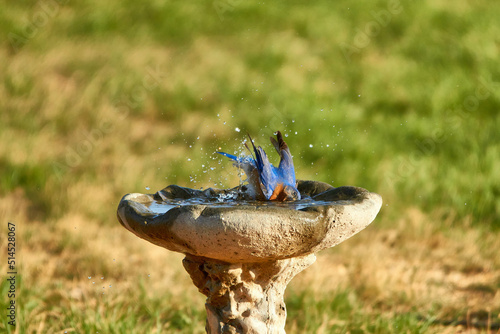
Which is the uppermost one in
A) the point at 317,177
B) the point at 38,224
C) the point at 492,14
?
the point at 492,14

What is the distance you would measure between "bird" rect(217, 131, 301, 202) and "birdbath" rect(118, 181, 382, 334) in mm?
65

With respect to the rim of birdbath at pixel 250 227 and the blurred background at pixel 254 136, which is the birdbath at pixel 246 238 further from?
the blurred background at pixel 254 136

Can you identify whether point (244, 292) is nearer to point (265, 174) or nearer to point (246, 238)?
point (246, 238)

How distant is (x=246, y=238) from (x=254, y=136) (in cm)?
463

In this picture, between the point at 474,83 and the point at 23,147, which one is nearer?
the point at 23,147

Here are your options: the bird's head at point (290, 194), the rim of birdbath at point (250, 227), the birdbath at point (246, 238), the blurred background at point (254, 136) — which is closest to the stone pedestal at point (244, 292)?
the birdbath at point (246, 238)

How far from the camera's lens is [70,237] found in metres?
5.20

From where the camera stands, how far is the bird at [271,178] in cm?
276

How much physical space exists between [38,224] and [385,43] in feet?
18.1

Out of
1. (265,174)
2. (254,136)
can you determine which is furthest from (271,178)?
(254,136)

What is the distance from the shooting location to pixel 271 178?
276 cm

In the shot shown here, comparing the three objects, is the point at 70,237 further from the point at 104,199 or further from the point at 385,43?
the point at 385,43

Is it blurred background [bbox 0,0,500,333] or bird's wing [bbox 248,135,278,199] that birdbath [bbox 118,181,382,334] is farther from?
blurred background [bbox 0,0,500,333]

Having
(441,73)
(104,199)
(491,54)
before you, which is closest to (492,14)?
(491,54)
